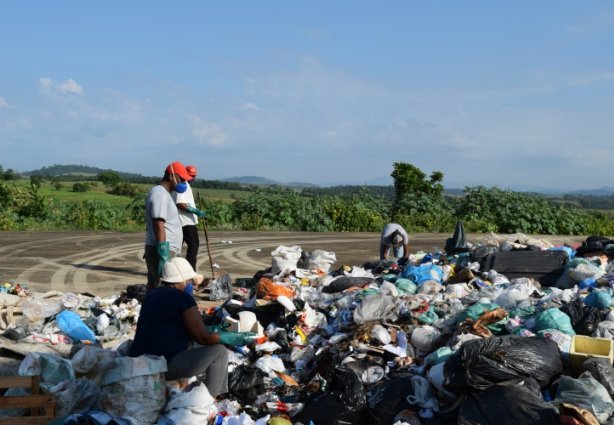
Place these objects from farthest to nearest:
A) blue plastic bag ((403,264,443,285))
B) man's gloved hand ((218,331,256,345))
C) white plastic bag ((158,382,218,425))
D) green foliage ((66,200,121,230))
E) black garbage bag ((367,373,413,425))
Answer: green foliage ((66,200,121,230))
blue plastic bag ((403,264,443,285))
man's gloved hand ((218,331,256,345))
black garbage bag ((367,373,413,425))
white plastic bag ((158,382,218,425))

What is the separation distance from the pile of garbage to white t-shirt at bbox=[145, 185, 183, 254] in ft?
3.10

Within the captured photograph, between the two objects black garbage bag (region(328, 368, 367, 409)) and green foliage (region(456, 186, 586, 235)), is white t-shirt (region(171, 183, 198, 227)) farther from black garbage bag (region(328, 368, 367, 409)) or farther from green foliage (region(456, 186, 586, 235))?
green foliage (region(456, 186, 586, 235))

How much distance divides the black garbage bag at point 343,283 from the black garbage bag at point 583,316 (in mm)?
2590

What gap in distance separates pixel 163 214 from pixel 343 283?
8.01 ft

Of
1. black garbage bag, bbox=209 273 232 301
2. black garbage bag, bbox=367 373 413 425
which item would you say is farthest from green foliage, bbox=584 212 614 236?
black garbage bag, bbox=367 373 413 425

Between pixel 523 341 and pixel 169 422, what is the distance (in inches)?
98.4

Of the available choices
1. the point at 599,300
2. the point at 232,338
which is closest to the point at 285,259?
the point at 232,338

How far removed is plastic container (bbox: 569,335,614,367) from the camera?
4613 mm

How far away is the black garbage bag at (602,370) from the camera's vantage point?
4.31m

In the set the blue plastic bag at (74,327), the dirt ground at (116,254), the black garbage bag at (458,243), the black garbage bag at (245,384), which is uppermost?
the black garbage bag at (458,243)

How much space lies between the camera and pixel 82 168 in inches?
5458

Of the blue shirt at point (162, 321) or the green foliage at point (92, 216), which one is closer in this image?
the blue shirt at point (162, 321)

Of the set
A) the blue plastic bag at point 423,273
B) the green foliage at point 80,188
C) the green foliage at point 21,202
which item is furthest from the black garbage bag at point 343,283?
the green foliage at point 80,188

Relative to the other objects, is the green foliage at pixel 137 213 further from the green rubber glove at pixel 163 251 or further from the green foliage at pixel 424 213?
the green rubber glove at pixel 163 251
